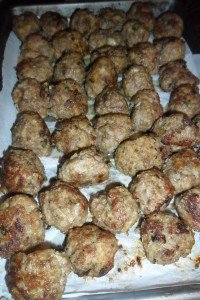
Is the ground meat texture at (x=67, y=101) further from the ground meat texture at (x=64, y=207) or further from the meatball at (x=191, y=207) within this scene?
the meatball at (x=191, y=207)

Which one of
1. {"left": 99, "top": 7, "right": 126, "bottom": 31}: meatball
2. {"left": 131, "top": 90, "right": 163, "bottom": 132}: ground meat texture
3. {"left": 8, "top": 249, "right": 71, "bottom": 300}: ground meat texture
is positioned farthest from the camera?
{"left": 99, "top": 7, "right": 126, "bottom": 31}: meatball

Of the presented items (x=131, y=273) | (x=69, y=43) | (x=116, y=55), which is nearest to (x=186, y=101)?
(x=116, y=55)

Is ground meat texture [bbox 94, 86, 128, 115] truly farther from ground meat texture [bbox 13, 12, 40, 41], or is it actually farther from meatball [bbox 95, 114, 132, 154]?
ground meat texture [bbox 13, 12, 40, 41]

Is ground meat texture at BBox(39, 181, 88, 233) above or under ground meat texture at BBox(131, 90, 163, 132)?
under

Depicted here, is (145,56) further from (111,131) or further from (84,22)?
(111,131)

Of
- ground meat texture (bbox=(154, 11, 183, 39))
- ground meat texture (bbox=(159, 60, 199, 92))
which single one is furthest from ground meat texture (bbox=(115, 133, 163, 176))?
ground meat texture (bbox=(154, 11, 183, 39))

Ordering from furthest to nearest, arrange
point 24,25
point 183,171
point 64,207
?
point 24,25 → point 183,171 → point 64,207
